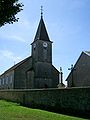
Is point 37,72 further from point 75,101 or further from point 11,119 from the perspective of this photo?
point 11,119

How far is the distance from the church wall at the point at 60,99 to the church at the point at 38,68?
17.9 meters

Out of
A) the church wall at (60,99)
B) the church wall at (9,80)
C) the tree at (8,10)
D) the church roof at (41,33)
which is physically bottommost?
the church wall at (60,99)

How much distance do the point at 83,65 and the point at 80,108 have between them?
2681 cm

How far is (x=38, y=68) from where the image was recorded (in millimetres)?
52906

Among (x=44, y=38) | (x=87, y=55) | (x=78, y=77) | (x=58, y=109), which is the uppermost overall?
(x=44, y=38)

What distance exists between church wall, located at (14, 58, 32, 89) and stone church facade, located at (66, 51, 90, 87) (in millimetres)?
10718

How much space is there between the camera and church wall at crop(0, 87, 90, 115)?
20.3 metres

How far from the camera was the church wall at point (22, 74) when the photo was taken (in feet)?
183

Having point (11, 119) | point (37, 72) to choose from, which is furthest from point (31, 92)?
point (37, 72)

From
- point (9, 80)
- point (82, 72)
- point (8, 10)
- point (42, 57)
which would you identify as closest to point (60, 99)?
point (8, 10)

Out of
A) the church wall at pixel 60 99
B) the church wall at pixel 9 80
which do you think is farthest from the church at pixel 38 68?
the church wall at pixel 60 99

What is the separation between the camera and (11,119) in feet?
51.5

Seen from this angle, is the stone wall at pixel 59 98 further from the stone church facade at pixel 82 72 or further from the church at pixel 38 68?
the church at pixel 38 68

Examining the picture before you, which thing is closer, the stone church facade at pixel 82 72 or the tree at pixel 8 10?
the tree at pixel 8 10
